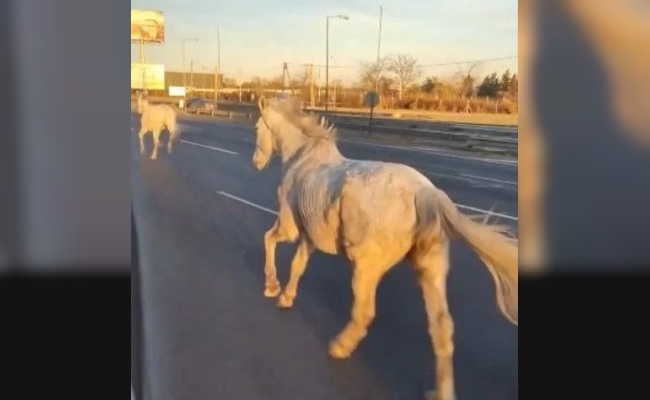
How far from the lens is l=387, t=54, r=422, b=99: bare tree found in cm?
165

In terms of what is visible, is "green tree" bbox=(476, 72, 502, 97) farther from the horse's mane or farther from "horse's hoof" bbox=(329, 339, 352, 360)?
"horse's hoof" bbox=(329, 339, 352, 360)

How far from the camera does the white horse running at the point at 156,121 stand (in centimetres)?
179

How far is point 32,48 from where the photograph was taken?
204 cm

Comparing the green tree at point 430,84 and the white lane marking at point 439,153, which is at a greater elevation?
the green tree at point 430,84

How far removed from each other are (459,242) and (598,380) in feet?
2.75

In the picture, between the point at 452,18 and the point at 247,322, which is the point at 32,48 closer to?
the point at 247,322

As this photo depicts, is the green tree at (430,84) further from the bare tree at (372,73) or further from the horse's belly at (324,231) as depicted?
the horse's belly at (324,231)

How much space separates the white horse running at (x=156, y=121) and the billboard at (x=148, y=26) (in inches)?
5.4

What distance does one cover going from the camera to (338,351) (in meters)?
1.74

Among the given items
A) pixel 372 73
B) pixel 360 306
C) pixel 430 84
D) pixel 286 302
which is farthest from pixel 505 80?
pixel 286 302

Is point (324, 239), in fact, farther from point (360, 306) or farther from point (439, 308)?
point (439, 308)

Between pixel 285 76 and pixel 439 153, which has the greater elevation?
pixel 285 76

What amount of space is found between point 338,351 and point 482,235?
0.42 metres

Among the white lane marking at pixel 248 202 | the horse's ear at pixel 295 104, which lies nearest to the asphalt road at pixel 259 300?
the white lane marking at pixel 248 202
